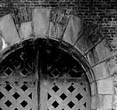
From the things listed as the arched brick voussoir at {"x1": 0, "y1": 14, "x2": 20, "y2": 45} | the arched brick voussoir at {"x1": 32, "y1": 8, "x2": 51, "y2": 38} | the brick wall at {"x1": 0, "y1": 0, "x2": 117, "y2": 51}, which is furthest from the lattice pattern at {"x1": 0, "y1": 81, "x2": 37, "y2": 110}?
the brick wall at {"x1": 0, "y1": 0, "x2": 117, "y2": 51}

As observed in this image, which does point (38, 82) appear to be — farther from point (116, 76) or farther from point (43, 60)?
point (116, 76)

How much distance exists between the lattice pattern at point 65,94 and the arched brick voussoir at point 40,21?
3.71 feet

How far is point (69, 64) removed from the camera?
6.30 meters

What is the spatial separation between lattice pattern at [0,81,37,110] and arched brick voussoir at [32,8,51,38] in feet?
3.89

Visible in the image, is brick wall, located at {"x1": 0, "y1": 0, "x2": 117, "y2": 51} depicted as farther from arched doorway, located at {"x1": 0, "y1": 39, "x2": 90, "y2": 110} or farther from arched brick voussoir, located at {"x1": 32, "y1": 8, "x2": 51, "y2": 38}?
arched doorway, located at {"x1": 0, "y1": 39, "x2": 90, "y2": 110}

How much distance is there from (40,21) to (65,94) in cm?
164

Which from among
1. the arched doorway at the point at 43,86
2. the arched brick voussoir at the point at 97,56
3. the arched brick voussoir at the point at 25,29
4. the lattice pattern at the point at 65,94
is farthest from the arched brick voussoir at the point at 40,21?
the lattice pattern at the point at 65,94

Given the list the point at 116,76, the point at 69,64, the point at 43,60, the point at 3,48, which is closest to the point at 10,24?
the point at 3,48

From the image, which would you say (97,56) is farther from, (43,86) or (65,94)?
(43,86)

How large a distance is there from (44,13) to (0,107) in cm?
216

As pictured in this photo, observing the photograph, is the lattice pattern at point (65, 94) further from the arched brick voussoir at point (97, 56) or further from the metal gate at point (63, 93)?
the arched brick voussoir at point (97, 56)

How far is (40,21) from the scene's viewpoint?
5.81 metres

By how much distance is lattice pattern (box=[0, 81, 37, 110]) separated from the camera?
6.37 metres

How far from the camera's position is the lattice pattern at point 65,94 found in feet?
20.9
